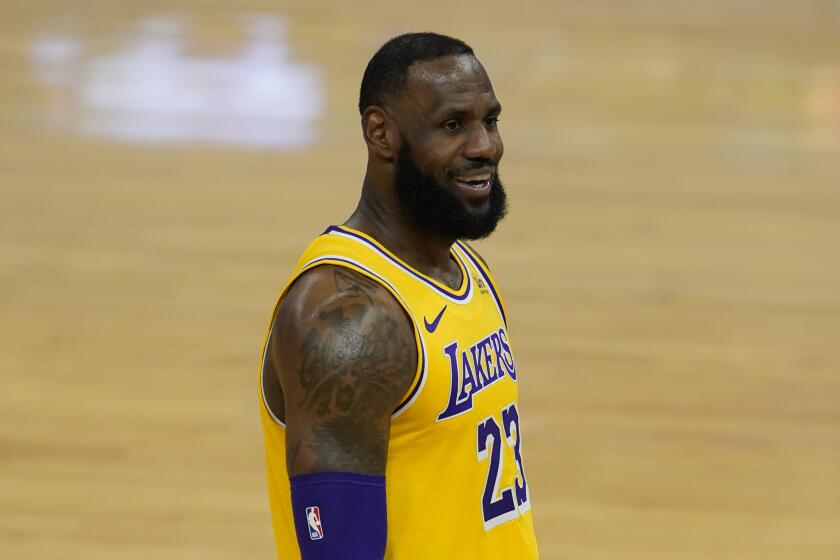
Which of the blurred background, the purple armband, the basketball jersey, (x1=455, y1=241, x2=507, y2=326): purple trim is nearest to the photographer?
the purple armband

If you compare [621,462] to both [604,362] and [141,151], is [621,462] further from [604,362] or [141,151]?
[141,151]

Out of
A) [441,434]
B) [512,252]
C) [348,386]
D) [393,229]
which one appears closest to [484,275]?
[393,229]

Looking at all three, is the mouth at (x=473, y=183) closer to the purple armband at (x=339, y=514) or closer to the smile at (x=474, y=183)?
the smile at (x=474, y=183)

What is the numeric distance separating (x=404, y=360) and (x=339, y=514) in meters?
0.19

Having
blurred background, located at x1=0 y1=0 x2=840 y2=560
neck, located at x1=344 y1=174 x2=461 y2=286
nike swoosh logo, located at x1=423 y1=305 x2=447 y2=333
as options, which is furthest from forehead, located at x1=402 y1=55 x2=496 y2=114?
blurred background, located at x1=0 y1=0 x2=840 y2=560

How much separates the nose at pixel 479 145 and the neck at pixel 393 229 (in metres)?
0.12

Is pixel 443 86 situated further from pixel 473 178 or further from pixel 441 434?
pixel 441 434

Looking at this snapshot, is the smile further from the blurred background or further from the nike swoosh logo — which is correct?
→ the blurred background

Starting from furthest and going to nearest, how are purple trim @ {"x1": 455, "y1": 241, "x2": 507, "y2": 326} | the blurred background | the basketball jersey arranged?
1. the blurred background
2. purple trim @ {"x1": 455, "y1": 241, "x2": 507, "y2": 326}
3. the basketball jersey

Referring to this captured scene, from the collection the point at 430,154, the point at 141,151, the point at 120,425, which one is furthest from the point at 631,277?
the point at 430,154

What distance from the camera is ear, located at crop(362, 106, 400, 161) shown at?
5.34 feet

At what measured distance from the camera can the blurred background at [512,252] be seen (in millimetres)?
3549

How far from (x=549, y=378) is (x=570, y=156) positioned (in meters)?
2.10

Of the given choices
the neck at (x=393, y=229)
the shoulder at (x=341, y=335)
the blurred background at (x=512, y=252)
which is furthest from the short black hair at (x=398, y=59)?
the blurred background at (x=512, y=252)
